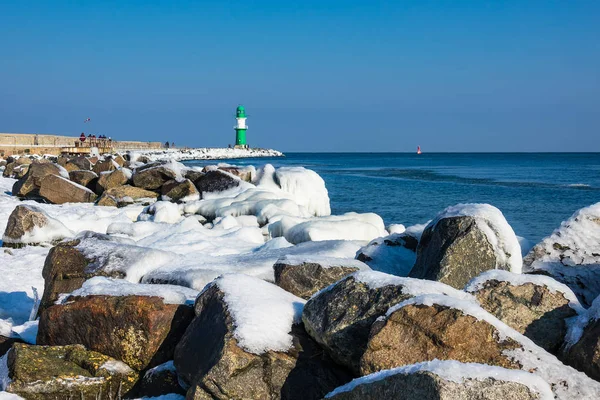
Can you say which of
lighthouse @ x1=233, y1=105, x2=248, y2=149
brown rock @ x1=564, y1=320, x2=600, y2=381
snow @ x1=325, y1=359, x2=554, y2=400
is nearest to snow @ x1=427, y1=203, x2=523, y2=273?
brown rock @ x1=564, y1=320, x2=600, y2=381

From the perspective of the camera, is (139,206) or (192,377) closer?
(192,377)

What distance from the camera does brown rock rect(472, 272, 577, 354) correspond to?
14.9ft

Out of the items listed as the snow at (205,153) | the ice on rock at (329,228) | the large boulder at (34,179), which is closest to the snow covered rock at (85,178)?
the large boulder at (34,179)

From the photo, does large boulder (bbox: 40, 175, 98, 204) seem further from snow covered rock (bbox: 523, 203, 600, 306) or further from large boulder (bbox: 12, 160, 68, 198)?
snow covered rock (bbox: 523, 203, 600, 306)

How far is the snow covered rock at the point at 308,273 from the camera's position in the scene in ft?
19.1

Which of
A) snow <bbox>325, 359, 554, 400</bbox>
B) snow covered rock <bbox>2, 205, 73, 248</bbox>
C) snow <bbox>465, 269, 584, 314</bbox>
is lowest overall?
snow covered rock <bbox>2, 205, 73, 248</bbox>

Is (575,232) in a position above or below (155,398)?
above

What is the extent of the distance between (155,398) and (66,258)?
3.15 m

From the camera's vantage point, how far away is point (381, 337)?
4059 mm

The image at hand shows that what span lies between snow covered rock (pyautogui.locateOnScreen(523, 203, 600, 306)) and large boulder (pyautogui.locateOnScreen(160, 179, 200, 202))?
11817mm

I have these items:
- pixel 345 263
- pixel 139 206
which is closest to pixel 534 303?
pixel 345 263

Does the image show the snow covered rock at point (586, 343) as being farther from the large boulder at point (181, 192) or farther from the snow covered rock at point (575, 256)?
the large boulder at point (181, 192)

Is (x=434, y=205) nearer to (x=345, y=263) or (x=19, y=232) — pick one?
(x=19, y=232)

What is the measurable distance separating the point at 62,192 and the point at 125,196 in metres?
1.73
